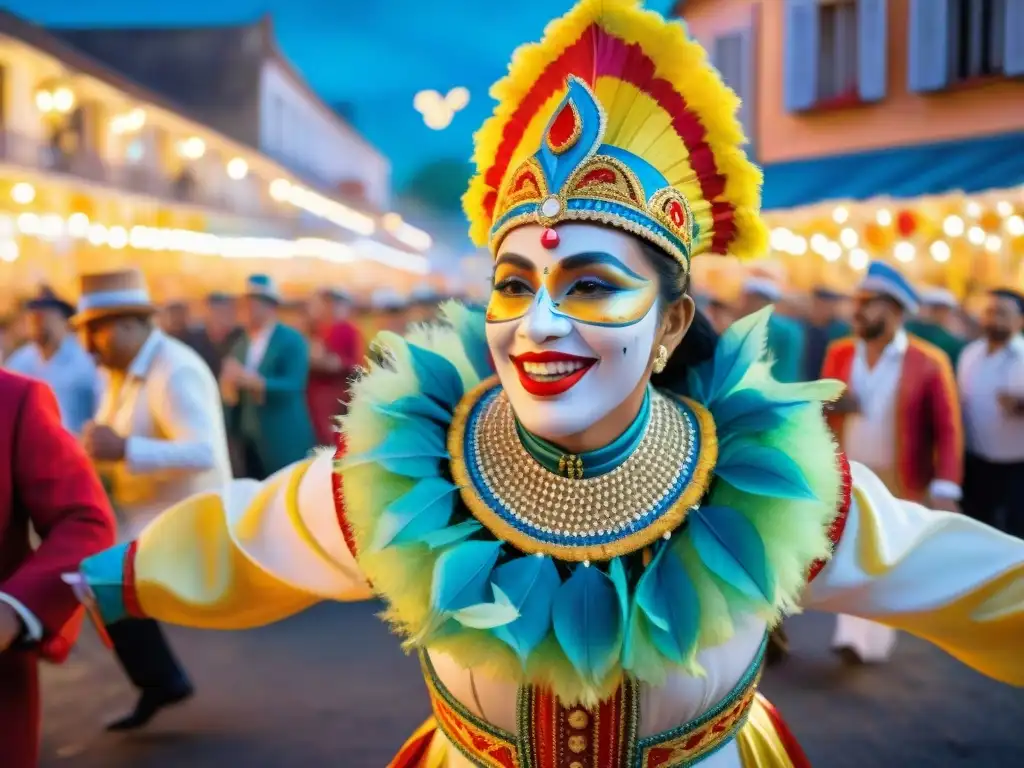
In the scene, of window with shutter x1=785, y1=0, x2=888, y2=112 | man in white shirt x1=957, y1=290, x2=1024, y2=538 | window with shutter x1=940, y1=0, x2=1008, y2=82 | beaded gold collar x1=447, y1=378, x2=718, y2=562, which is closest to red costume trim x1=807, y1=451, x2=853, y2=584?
beaded gold collar x1=447, y1=378, x2=718, y2=562

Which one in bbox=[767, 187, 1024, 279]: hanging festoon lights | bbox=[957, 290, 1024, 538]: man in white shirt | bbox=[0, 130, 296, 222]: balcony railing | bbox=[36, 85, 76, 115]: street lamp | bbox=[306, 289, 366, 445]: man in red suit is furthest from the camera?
bbox=[36, 85, 76, 115]: street lamp

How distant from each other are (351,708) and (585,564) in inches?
121

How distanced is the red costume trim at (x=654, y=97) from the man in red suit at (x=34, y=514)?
3.47ft

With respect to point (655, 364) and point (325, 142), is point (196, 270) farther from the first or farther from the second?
point (325, 142)

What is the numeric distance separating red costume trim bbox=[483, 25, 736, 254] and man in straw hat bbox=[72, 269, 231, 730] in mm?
2387

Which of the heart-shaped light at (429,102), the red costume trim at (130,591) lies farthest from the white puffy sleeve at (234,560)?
the heart-shaped light at (429,102)

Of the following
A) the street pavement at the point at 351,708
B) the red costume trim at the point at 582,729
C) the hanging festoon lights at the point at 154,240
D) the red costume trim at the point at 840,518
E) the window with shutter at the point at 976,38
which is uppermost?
the window with shutter at the point at 976,38

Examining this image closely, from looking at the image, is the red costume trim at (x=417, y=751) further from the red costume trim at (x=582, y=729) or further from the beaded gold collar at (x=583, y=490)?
the beaded gold collar at (x=583, y=490)

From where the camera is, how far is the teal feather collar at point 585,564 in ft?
5.45

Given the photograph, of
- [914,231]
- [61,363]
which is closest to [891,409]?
[61,363]

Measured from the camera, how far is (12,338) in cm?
764

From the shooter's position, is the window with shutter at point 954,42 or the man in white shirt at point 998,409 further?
the window with shutter at point 954,42

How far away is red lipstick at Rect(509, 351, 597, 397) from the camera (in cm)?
174

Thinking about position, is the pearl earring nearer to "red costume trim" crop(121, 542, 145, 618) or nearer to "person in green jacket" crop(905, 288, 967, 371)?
"red costume trim" crop(121, 542, 145, 618)
